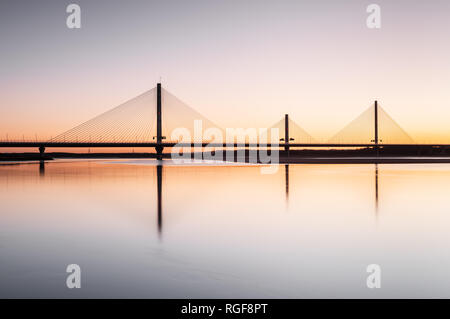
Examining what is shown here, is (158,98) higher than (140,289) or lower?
higher

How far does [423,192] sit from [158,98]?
56273 millimetres

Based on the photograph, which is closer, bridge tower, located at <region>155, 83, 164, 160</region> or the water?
the water

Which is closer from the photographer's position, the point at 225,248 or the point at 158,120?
the point at 225,248

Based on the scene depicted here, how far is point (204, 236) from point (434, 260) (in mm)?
3941

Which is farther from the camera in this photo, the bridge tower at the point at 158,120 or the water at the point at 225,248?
the bridge tower at the point at 158,120

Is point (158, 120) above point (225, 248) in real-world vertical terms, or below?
above

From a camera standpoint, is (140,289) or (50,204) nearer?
(140,289)

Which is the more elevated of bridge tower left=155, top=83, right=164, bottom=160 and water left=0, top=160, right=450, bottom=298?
bridge tower left=155, top=83, right=164, bottom=160

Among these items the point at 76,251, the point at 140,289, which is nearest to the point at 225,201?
the point at 76,251

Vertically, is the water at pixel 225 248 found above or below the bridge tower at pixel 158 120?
below

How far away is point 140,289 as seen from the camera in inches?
190

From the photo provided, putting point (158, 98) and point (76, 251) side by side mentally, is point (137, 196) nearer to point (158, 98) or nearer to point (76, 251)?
point (76, 251)
